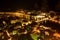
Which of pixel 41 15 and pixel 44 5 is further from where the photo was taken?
pixel 44 5

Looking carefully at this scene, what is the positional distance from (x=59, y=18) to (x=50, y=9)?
786 mm

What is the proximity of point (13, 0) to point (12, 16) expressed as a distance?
54.1 inches

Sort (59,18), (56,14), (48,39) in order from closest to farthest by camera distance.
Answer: (48,39), (59,18), (56,14)

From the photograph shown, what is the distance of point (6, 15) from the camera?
158 inches

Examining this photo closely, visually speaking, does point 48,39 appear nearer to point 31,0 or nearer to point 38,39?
point 38,39

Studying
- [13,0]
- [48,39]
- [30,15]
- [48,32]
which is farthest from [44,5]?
[48,39]

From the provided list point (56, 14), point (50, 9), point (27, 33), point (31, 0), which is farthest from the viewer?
point (31, 0)

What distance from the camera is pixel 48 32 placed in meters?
3.13

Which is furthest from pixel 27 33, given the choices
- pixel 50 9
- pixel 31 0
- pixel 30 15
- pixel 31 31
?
pixel 31 0

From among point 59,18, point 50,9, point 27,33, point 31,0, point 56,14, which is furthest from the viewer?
point 31,0

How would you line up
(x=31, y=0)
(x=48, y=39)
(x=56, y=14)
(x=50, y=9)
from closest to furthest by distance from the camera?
(x=48, y=39) < (x=56, y=14) < (x=50, y=9) < (x=31, y=0)

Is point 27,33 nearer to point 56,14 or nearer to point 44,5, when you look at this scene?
point 56,14

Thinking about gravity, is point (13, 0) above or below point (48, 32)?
above

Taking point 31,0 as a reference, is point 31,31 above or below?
below
